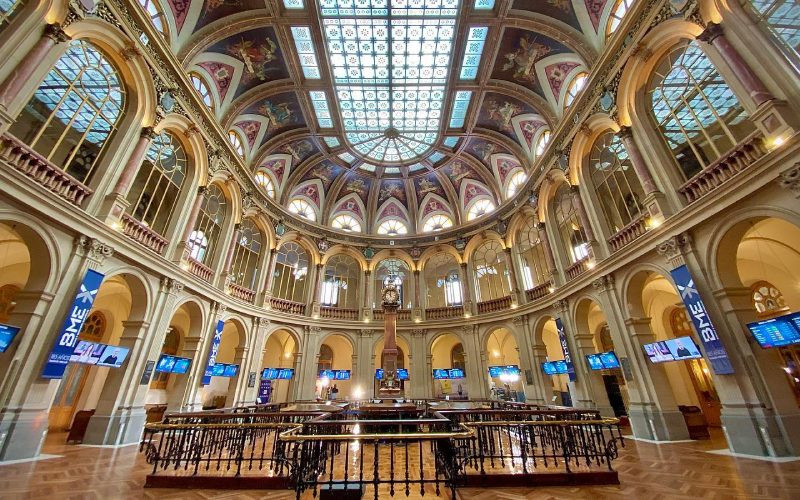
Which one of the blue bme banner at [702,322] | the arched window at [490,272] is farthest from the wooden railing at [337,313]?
the blue bme banner at [702,322]

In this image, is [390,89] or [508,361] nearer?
[390,89]

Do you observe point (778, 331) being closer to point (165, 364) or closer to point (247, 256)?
point (165, 364)

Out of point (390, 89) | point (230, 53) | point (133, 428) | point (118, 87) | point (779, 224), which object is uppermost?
point (390, 89)

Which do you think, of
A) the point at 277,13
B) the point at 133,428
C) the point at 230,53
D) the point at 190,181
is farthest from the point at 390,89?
the point at 133,428

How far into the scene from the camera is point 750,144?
7031 mm

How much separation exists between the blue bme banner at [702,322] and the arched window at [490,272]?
11.0m

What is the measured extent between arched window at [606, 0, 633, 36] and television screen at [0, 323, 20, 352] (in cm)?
1882

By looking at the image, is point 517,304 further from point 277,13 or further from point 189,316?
point 277,13

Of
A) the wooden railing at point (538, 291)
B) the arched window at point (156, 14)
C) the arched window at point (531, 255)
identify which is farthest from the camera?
the arched window at point (531, 255)

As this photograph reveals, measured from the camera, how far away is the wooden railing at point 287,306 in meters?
17.9

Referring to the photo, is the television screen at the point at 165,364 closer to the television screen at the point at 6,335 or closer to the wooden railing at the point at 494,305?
the television screen at the point at 6,335

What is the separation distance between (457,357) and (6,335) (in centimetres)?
2161

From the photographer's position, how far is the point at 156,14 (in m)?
11.1

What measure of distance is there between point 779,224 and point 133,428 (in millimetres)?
19807
